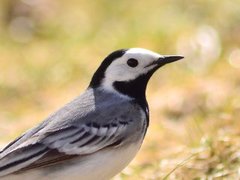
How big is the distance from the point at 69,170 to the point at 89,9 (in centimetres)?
787

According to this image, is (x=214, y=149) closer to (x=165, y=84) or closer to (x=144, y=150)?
(x=144, y=150)

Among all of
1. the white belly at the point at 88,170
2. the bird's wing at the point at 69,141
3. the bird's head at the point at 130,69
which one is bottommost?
the white belly at the point at 88,170

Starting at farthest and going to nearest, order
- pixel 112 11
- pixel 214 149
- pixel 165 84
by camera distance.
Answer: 1. pixel 112 11
2. pixel 165 84
3. pixel 214 149

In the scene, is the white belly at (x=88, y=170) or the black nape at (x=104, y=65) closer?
the white belly at (x=88, y=170)

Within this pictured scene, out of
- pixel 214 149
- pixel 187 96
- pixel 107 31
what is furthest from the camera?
pixel 107 31

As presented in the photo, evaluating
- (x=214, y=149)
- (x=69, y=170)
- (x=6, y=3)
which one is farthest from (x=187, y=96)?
(x=6, y=3)

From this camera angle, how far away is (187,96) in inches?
420

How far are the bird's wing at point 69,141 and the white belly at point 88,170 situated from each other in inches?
2.6

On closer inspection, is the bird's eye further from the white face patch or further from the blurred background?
the blurred background

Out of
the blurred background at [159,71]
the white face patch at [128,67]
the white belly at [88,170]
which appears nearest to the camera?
the white belly at [88,170]

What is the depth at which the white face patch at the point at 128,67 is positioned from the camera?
25.2ft

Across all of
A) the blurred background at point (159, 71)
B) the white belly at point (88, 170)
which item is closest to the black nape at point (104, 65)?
the white belly at point (88, 170)

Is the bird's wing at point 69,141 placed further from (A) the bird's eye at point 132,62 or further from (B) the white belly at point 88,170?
(A) the bird's eye at point 132,62

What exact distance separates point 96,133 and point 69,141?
21cm
